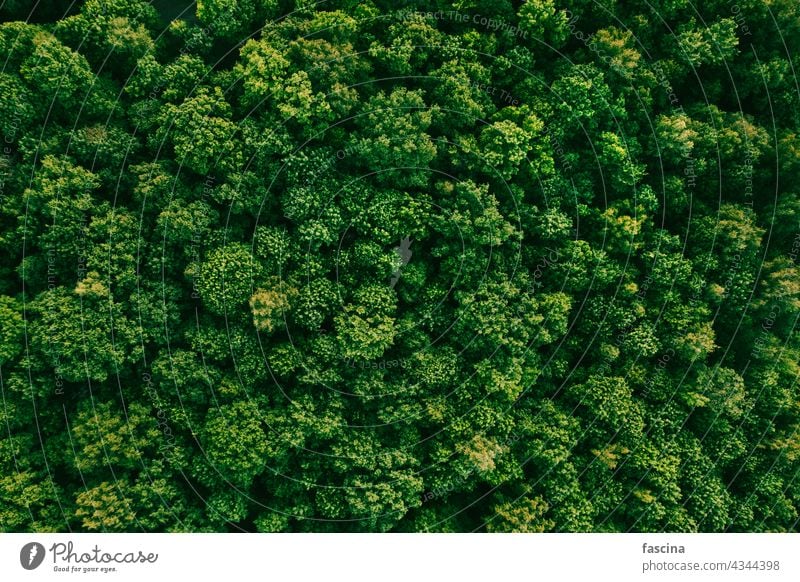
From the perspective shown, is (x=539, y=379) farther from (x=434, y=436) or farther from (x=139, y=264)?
(x=139, y=264)

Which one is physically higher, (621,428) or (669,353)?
(669,353)

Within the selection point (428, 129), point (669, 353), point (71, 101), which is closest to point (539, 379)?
point (669, 353)

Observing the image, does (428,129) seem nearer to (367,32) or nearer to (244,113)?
(367,32)

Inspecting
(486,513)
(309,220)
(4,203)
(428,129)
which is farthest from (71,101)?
(486,513)

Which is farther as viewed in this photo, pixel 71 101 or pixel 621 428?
pixel 621 428

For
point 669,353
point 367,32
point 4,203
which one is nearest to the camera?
point 4,203

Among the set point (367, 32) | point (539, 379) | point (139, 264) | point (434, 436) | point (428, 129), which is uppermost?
point (367, 32)

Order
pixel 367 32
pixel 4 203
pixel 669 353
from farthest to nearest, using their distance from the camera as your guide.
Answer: pixel 669 353
pixel 367 32
pixel 4 203
